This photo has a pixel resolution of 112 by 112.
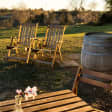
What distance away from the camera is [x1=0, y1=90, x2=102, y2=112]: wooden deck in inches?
76.8

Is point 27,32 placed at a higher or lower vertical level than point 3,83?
higher

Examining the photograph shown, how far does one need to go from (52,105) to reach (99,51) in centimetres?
210

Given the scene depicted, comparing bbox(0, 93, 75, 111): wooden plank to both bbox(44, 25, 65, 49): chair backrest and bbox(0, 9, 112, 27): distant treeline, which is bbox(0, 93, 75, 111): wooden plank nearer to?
bbox(44, 25, 65, 49): chair backrest

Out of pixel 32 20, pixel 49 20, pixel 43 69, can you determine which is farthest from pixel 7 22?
pixel 43 69

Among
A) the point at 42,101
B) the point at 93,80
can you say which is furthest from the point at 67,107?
the point at 93,80

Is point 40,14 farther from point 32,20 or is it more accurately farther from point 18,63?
point 18,63

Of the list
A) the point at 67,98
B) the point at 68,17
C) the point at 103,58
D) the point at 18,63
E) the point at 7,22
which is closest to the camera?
the point at 67,98

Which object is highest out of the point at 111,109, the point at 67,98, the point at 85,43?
the point at 85,43

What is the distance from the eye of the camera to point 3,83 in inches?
170

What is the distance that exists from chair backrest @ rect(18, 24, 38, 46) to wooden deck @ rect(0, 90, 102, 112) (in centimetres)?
428

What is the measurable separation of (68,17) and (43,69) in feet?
54.4

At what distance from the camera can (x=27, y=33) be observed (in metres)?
6.49

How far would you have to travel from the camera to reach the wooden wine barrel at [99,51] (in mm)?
3766

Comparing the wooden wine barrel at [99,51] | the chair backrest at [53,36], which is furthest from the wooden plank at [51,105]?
the chair backrest at [53,36]
